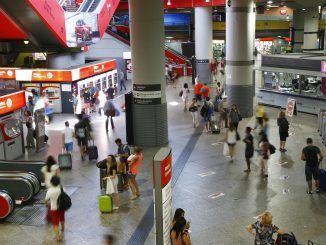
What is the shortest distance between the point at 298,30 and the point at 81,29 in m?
26.8

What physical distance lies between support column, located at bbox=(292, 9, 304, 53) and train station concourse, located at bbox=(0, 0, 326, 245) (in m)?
18.8

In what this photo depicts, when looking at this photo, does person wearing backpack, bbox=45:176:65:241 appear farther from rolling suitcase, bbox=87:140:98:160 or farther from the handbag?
rolling suitcase, bbox=87:140:98:160

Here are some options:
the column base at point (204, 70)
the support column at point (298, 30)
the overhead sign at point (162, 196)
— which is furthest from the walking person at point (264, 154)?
the support column at point (298, 30)

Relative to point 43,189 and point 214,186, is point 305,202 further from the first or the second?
point 43,189

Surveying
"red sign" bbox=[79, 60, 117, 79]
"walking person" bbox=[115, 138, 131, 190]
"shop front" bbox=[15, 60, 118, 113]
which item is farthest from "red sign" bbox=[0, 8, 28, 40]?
"walking person" bbox=[115, 138, 131, 190]

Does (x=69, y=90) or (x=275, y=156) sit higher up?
(x=69, y=90)

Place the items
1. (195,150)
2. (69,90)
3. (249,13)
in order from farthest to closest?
(69,90), (249,13), (195,150)

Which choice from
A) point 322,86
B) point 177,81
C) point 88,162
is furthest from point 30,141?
point 177,81

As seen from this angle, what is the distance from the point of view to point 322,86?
21.7m

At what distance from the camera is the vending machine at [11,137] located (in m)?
14.8

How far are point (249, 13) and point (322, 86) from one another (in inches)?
198

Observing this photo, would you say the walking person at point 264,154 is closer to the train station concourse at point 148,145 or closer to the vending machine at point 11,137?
the train station concourse at point 148,145

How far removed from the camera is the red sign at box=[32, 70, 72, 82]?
73.4ft

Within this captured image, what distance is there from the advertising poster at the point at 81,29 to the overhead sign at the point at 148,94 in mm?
8739
